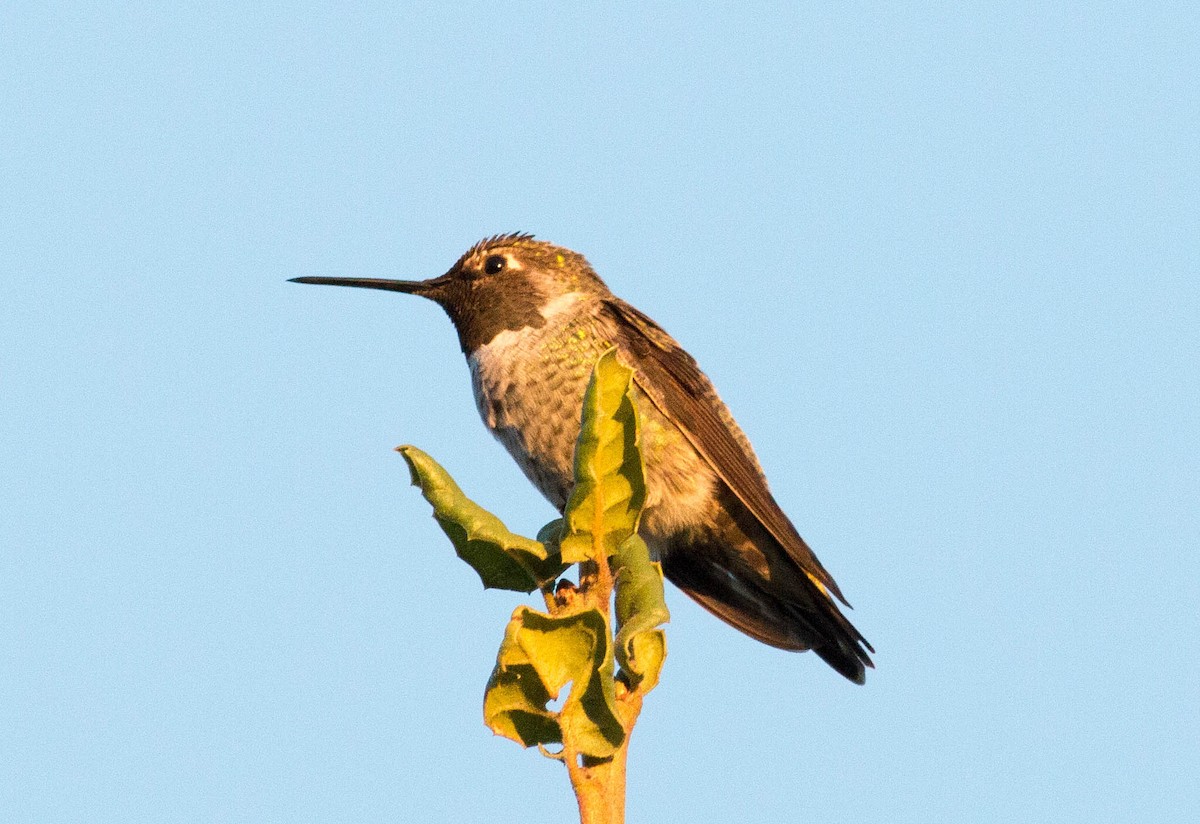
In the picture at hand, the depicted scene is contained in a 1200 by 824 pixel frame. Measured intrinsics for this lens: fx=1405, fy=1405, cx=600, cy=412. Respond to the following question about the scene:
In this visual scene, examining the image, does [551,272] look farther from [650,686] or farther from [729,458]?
[650,686]

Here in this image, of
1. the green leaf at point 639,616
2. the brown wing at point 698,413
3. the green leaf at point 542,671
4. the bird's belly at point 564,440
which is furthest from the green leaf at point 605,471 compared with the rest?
the brown wing at point 698,413

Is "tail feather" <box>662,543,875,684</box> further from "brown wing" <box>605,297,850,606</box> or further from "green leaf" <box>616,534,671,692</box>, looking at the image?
"green leaf" <box>616,534,671,692</box>

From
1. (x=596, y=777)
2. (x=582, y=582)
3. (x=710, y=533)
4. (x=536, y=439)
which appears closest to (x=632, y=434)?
(x=582, y=582)

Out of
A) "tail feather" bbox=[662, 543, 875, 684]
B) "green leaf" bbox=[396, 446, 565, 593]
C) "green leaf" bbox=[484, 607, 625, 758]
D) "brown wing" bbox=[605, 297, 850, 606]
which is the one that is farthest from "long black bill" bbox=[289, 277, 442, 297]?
"green leaf" bbox=[484, 607, 625, 758]

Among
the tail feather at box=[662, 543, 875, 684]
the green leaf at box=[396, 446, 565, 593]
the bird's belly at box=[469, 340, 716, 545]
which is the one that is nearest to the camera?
the green leaf at box=[396, 446, 565, 593]

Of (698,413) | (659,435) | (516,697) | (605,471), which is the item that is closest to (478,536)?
(605,471)

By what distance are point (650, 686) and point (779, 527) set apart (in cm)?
306

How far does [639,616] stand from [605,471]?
352 millimetres

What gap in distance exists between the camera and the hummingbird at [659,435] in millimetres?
5898

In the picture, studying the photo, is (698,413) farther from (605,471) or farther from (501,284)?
(605,471)

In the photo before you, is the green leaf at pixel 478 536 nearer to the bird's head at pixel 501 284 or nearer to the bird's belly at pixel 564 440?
the bird's belly at pixel 564 440

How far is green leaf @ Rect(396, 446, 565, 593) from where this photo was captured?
10.9 feet

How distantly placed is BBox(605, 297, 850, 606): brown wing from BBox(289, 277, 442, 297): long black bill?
0.94 metres

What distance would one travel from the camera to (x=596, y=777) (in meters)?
2.65
